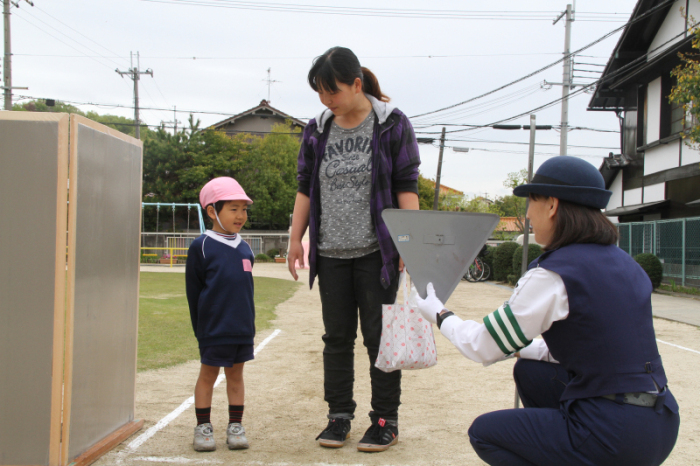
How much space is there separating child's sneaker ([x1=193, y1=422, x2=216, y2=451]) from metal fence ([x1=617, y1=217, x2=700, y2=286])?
14558 mm

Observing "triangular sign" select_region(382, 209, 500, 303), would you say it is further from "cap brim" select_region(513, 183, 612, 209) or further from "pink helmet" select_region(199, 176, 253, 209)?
"pink helmet" select_region(199, 176, 253, 209)

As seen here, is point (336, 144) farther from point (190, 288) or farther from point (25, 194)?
point (25, 194)

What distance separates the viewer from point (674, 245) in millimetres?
15539

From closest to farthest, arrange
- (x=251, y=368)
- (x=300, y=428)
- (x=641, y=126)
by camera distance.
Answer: (x=300, y=428)
(x=251, y=368)
(x=641, y=126)

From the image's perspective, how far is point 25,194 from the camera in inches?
100

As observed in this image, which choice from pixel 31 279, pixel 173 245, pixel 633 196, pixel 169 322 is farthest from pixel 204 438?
pixel 173 245

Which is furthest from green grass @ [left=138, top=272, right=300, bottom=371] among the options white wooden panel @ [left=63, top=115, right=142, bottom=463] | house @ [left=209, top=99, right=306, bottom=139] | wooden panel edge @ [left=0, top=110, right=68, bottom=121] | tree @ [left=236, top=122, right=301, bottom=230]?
house @ [left=209, top=99, right=306, bottom=139]

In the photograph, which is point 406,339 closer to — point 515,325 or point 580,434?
point 515,325

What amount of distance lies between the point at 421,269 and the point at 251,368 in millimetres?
3251

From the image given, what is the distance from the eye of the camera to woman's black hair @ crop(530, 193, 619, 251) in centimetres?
192

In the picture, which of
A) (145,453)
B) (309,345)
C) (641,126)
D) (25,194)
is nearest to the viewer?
(25,194)

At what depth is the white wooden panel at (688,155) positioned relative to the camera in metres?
16.1

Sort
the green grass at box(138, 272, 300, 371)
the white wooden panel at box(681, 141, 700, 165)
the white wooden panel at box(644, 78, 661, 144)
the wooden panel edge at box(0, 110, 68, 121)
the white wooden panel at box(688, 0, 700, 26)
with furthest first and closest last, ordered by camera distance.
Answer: the white wooden panel at box(644, 78, 661, 144) < the white wooden panel at box(681, 141, 700, 165) < the white wooden panel at box(688, 0, 700, 26) < the green grass at box(138, 272, 300, 371) < the wooden panel edge at box(0, 110, 68, 121)

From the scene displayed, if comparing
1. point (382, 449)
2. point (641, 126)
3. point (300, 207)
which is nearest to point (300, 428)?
point (382, 449)
